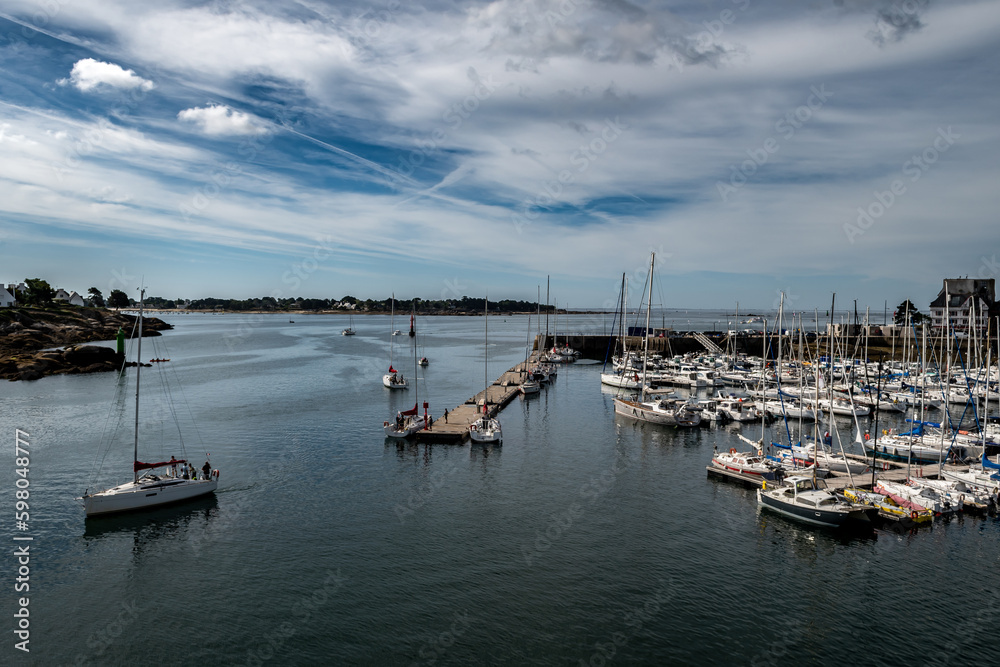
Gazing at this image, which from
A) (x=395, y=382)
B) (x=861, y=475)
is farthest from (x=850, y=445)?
(x=395, y=382)

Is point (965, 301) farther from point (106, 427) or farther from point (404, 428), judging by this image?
point (106, 427)

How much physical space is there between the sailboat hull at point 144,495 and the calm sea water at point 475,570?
0.92 metres

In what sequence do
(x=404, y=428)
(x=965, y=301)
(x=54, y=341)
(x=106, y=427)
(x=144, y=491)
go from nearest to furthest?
(x=144, y=491)
(x=404, y=428)
(x=106, y=427)
(x=965, y=301)
(x=54, y=341)

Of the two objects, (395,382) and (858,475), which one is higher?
(395,382)

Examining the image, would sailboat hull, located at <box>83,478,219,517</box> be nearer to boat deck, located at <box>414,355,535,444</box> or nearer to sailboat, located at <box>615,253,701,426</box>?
boat deck, located at <box>414,355,535,444</box>

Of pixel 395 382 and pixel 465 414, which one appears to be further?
pixel 395 382

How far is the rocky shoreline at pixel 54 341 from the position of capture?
94.8 meters

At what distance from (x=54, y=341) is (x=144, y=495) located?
131981 millimetres

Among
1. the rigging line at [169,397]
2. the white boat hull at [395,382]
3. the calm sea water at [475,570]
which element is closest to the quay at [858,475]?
the calm sea water at [475,570]

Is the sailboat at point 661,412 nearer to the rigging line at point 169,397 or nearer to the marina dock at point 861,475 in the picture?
the marina dock at point 861,475

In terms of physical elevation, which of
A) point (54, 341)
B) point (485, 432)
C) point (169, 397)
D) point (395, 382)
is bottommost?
point (169, 397)

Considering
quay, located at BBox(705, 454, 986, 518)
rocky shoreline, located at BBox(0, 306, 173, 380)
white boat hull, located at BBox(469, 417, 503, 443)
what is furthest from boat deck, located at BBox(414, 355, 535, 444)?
rocky shoreline, located at BBox(0, 306, 173, 380)

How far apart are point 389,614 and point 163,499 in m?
19.7

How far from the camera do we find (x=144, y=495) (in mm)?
35156
